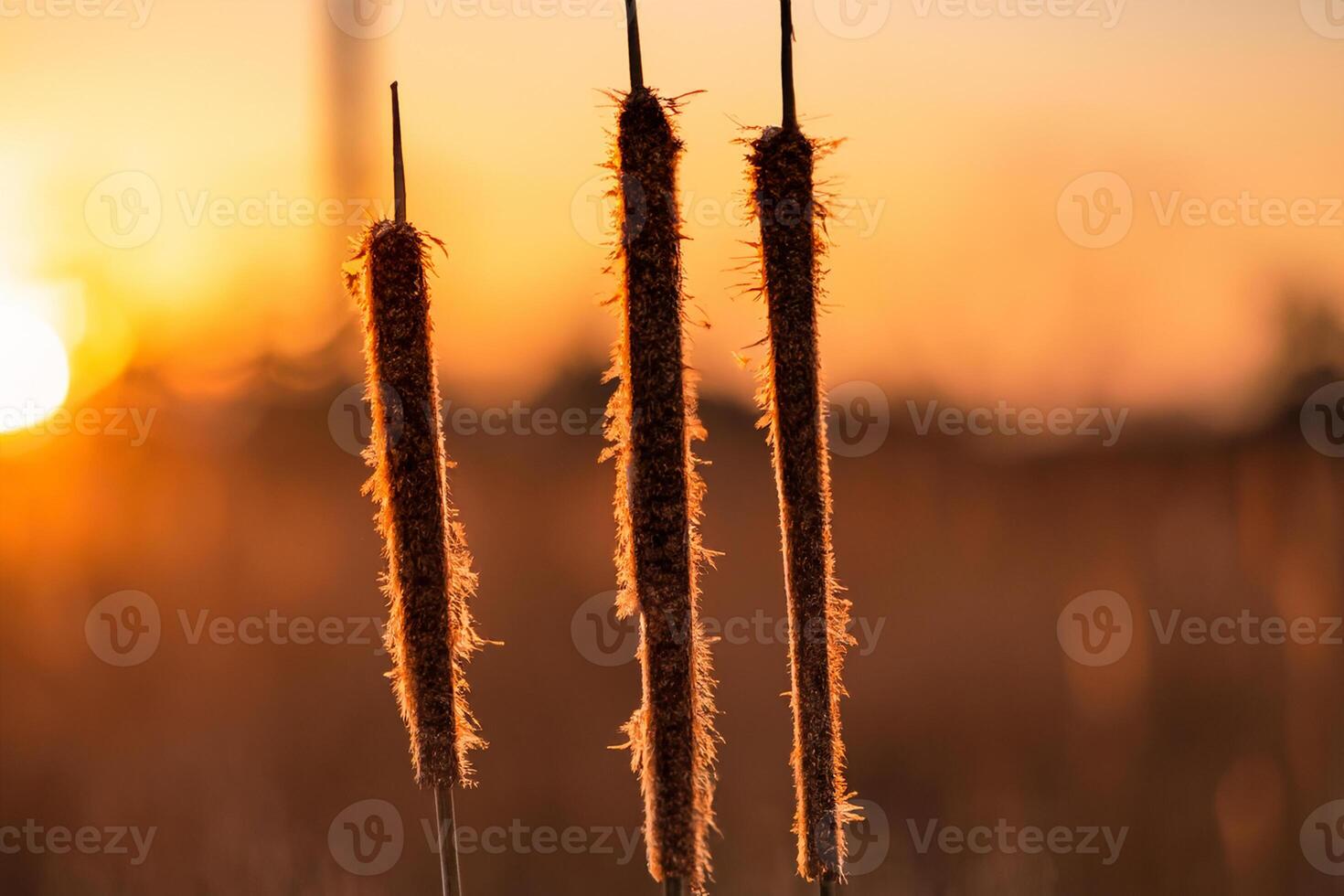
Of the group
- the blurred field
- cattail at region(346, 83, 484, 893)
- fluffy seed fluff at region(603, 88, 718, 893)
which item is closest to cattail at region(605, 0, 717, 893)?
fluffy seed fluff at region(603, 88, 718, 893)

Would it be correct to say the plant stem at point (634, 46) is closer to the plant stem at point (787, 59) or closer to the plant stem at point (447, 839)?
the plant stem at point (787, 59)

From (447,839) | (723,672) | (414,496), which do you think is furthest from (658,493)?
(723,672)

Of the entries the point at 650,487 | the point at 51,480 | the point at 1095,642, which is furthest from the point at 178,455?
the point at 1095,642

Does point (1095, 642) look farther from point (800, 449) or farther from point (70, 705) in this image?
point (70, 705)

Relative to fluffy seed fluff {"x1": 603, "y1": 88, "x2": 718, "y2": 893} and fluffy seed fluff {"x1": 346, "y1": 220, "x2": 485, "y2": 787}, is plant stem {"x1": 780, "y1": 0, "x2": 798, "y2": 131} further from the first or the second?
fluffy seed fluff {"x1": 346, "y1": 220, "x2": 485, "y2": 787}

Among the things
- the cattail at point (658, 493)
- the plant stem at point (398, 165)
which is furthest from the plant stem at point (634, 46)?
the plant stem at point (398, 165)

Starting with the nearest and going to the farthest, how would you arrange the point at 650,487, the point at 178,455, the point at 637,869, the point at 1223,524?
the point at 650,487
the point at 637,869
the point at 178,455
the point at 1223,524
